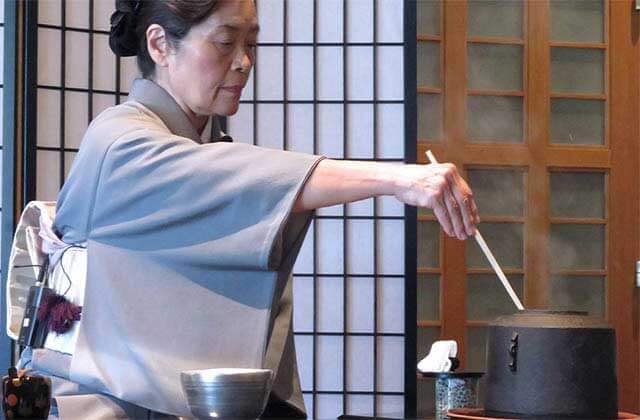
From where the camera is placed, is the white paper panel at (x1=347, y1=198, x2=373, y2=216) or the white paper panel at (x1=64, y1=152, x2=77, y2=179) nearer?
the white paper panel at (x1=64, y1=152, x2=77, y2=179)

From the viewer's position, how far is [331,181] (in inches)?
66.5

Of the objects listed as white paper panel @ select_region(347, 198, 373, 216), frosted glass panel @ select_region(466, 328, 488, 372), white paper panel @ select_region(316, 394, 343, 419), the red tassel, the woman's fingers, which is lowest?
white paper panel @ select_region(316, 394, 343, 419)

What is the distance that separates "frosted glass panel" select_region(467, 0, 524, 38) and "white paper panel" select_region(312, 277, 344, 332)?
5.07ft

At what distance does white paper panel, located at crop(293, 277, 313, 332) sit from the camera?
4.10 m

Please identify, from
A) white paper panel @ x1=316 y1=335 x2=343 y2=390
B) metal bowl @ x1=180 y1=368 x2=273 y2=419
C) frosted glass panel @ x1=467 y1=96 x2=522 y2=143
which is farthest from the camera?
frosted glass panel @ x1=467 y1=96 x2=522 y2=143

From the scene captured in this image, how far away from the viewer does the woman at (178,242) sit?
1724 mm

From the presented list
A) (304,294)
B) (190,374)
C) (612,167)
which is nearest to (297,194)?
(190,374)

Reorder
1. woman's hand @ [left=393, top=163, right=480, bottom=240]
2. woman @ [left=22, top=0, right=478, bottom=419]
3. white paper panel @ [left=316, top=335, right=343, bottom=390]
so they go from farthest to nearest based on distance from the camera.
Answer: white paper panel @ [left=316, top=335, right=343, bottom=390], woman @ [left=22, top=0, right=478, bottom=419], woman's hand @ [left=393, top=163, right=480, bottom=240]

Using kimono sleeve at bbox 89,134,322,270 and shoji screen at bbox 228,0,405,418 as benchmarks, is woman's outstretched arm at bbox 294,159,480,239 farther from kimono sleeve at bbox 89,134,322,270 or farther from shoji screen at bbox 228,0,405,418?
shoji screen at bbox 228,0,405,418

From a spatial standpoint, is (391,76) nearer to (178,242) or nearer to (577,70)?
(577,70)

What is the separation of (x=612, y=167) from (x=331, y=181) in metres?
3.62

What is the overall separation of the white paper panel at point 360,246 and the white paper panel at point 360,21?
682 mm

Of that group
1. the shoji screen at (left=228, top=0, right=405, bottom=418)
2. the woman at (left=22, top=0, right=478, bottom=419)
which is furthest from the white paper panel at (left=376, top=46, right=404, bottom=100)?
the woman at (left=22, top=0, right=478, bottom=419)

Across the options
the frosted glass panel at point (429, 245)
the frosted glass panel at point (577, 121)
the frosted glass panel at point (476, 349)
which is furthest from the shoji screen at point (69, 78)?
the frosted glass panel at point (577, 121)
